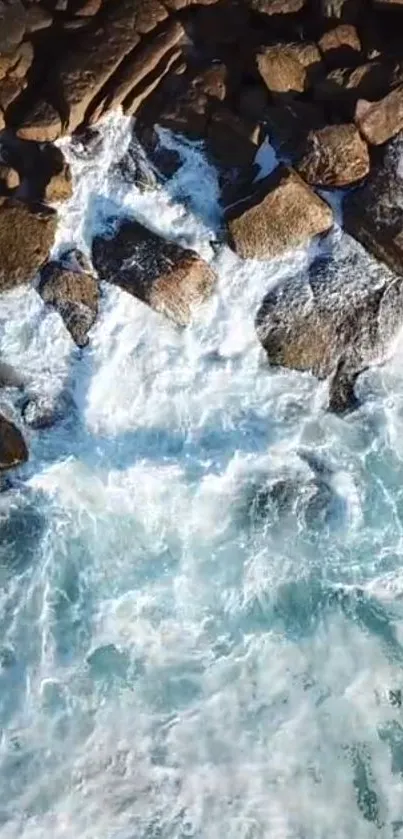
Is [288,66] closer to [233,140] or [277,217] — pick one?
[233,140]

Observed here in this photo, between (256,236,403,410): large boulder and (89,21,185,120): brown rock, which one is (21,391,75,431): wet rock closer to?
(256,236,403,410): large boulder

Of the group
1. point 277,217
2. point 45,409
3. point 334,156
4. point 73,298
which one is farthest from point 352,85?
point 45,409

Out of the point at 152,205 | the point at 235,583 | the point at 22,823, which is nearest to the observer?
the point at 22,823

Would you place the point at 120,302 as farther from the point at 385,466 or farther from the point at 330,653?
the point at 330,653

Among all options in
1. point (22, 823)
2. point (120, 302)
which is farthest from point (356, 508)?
point (22, 823)

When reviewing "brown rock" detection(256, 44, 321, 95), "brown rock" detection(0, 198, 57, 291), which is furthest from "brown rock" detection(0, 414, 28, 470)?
"brown rock" detection(256, 44, 321, 95)
